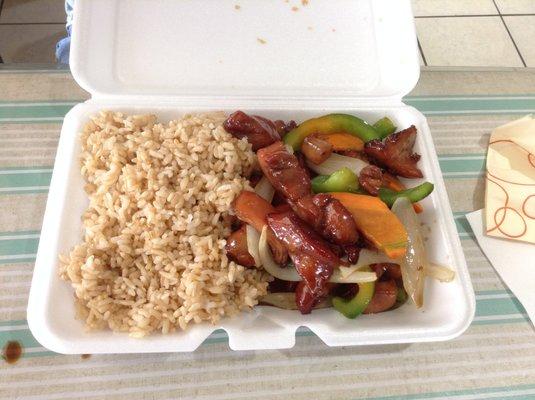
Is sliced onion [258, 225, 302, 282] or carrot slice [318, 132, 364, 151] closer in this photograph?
sliced onion [258, 225, 302, 282]

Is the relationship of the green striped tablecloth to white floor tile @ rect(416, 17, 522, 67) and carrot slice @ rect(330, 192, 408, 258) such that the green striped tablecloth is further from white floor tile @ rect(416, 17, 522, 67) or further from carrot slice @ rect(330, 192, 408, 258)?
white floor tile @ rect(416, 17, 522, 67)

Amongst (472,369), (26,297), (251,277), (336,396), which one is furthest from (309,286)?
(26,297)

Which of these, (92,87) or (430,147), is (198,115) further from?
(430,147)

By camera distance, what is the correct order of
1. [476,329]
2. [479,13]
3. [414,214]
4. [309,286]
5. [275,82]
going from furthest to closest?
[479,13] → [275,82] → [476,329] → [414,214] → [309,286]

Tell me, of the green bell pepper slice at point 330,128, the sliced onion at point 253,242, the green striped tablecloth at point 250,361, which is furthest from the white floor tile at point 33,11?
the sliced onion at point 253,242

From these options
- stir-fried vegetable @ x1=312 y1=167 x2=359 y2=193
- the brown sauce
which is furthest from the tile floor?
the brown sauce
